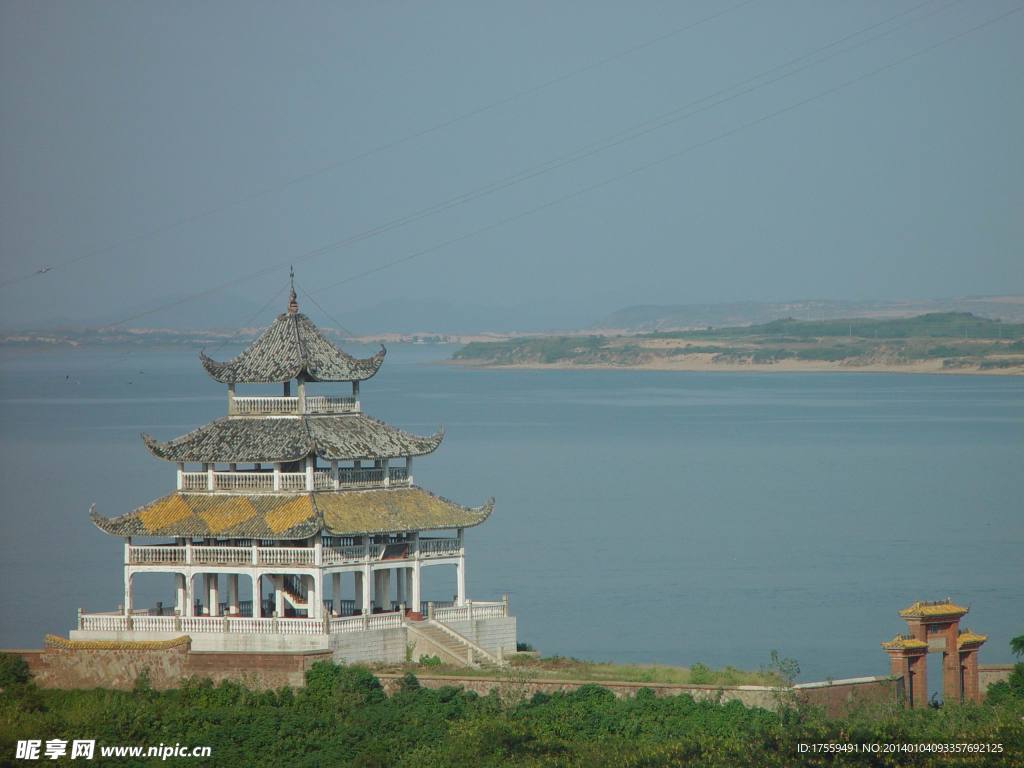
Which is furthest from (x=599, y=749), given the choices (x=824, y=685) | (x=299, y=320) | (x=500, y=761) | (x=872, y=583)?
(x=872, y=583)

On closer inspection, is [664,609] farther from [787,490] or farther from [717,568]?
[787,490]

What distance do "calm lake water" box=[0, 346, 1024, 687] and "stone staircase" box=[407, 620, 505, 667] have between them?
12776 millimetres

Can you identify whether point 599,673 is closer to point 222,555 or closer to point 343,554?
point 343,554

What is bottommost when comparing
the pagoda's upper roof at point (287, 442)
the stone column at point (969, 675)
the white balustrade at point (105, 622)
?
the stone column at point (969, 675)

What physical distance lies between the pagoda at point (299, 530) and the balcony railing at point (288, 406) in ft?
0.12

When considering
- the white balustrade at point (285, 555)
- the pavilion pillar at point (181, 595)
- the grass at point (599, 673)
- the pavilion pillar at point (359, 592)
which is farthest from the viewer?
the pavilion pillar at point (181, 595)

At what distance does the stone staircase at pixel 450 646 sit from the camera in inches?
1818

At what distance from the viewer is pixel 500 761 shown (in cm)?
3856

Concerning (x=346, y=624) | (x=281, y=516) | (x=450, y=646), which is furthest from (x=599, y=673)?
Result: (x=281, y=516)

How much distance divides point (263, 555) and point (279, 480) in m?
1.91

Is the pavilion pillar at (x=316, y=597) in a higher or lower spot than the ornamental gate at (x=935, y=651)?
higher

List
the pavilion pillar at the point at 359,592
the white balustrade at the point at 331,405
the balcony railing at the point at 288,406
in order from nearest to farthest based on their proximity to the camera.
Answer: the pavilion pillar at the point at 359,592 → the balcony railing at the point at 288,406 → the white balustrade at the point at 331,405

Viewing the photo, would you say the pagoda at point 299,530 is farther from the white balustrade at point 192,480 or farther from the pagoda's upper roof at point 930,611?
the pagoda's upper roof at point 930,611

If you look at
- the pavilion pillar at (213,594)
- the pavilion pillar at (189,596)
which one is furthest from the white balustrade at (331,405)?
the pavilion pillar at (189,596)
